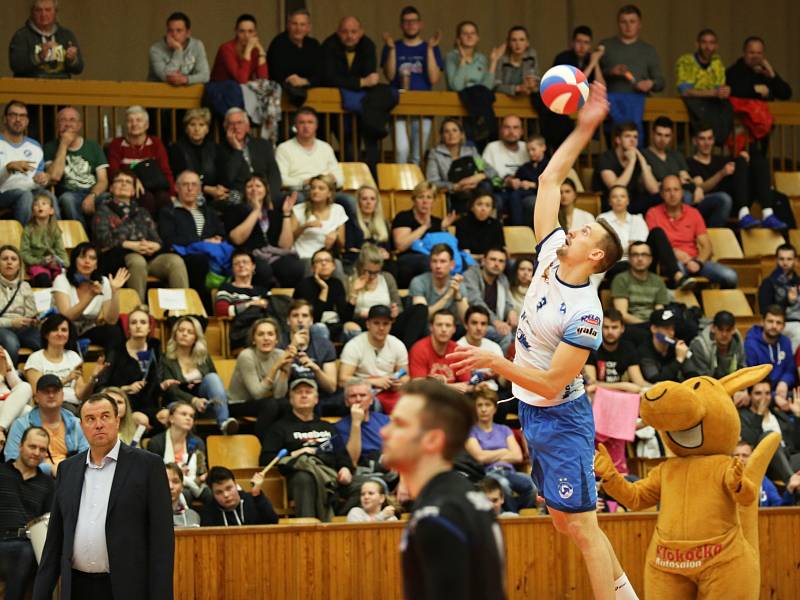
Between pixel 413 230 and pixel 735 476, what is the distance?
589cm

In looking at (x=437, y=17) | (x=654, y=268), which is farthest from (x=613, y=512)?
(x=437, y=17)

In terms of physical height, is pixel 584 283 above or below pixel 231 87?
below

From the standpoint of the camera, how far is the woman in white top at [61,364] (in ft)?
31.2

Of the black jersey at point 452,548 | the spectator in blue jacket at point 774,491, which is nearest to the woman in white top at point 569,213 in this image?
the spectator in blue jacket at point 774,491

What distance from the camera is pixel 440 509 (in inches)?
149

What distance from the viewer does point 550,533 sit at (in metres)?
8.65

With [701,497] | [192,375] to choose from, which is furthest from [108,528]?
[192,375]

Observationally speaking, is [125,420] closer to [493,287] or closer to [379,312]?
[379,312]

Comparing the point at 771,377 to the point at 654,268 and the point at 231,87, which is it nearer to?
the point at 654,268

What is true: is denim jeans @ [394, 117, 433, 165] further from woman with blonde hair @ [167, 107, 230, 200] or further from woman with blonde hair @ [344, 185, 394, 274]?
woman with blonde hair @ [167, 107, 230, 200]

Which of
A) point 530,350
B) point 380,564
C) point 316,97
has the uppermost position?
point 316,97

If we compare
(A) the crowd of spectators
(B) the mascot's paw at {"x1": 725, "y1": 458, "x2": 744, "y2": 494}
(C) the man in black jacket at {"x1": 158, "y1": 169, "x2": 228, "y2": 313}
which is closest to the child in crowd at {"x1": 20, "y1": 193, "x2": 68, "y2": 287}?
(A) the crowd of spectators

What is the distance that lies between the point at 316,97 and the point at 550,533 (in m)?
5.89

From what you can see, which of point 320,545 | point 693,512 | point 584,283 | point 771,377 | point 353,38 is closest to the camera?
point 584,283
